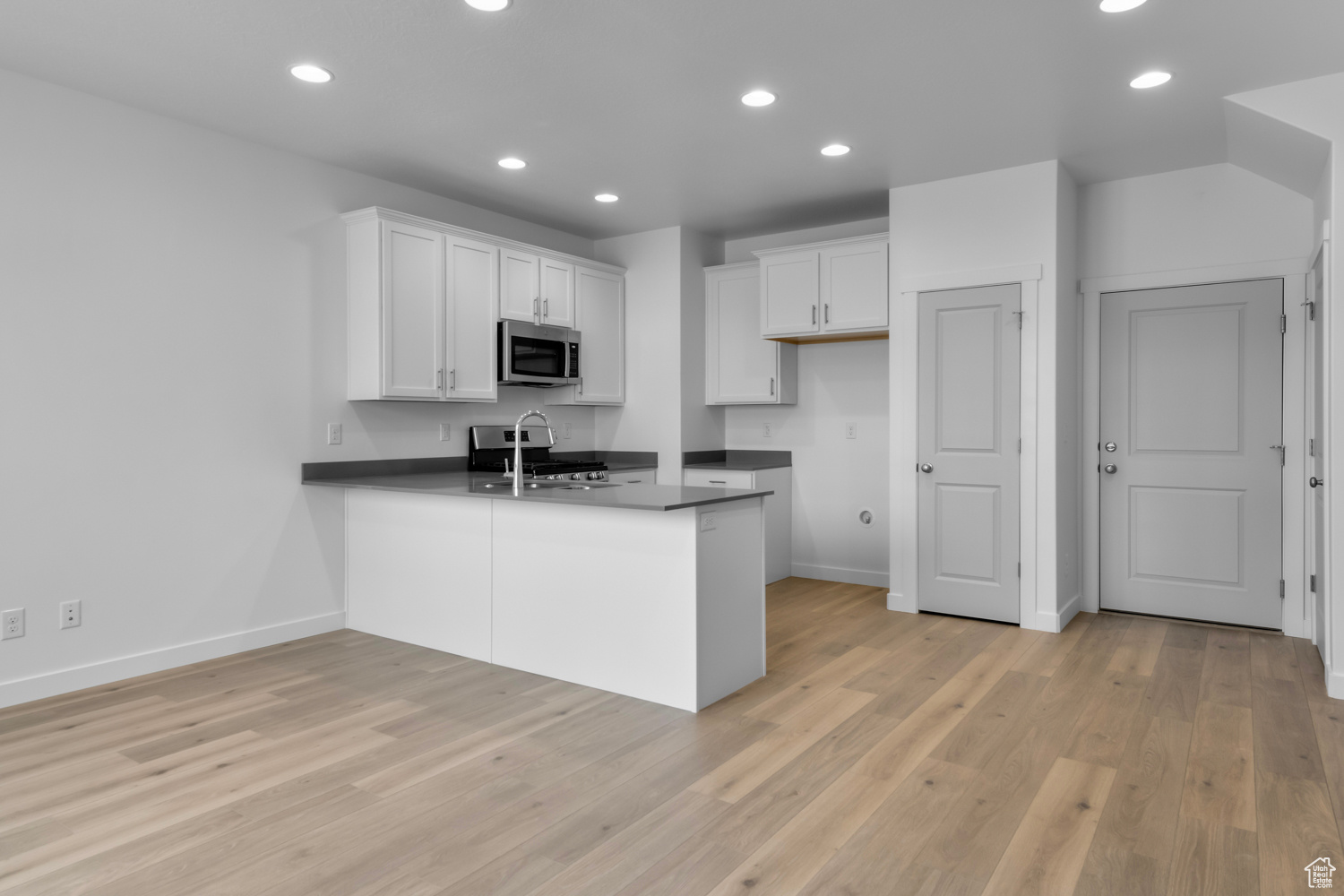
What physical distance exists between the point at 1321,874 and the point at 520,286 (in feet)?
14.9

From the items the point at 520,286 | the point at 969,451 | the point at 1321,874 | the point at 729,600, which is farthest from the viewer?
the point at 520,286

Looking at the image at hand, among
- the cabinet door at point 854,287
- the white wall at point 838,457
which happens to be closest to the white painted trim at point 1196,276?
the cabinet door at point 854,287

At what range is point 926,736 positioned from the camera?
2.85 m

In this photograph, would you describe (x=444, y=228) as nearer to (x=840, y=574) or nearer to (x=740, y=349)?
(x=740, y=349)

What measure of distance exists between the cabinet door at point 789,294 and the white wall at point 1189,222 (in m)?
1.63

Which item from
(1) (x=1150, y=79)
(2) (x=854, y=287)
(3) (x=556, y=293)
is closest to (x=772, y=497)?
(2) (x=854, y=287)

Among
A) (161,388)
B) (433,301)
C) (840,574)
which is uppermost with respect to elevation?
(433,301)

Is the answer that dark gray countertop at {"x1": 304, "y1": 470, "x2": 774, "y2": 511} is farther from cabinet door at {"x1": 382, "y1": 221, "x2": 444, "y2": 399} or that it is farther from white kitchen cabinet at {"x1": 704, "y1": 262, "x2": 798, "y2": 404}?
white kitchen cabinet at {"x1": 704, "y1": 262, "x2": 798, "y2": 404}

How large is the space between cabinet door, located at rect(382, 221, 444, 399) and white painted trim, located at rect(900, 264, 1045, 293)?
2780 millimetres

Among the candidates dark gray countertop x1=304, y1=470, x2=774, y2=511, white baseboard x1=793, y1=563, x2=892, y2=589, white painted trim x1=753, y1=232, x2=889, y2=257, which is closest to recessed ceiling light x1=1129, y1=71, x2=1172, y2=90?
white painted trim x1=753, y1=232, x2=889, y2=257

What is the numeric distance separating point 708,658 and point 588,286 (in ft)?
10.6

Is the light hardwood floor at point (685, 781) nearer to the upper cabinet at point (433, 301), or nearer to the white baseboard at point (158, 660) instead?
the white baseboard at point (158, 660)

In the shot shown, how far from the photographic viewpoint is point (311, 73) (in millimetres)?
3162

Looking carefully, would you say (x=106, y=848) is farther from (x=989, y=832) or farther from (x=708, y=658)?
(x=989, y=832)
